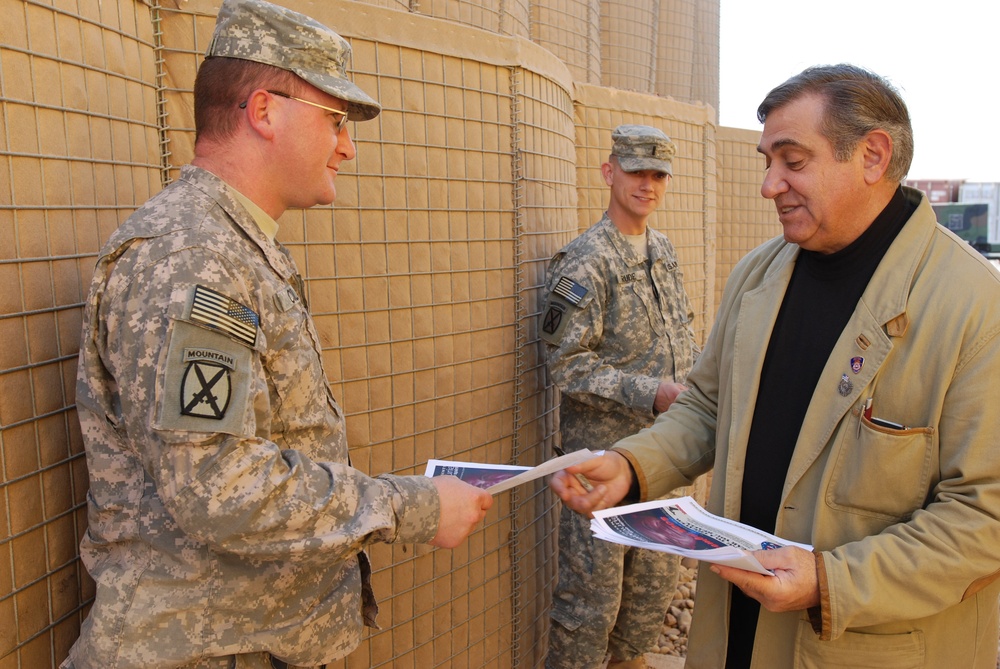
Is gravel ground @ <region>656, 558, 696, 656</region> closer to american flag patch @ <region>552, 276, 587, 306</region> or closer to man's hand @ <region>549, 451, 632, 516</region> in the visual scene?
american flag patch @ <region>552, 276, 587, 306</region>

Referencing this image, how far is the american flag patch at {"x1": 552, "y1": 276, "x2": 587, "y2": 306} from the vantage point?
3.09m

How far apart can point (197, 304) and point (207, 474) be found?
0.98 ft

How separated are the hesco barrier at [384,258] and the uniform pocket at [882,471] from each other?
1.24 m

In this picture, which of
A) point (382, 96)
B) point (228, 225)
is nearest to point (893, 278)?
point (228, 225)

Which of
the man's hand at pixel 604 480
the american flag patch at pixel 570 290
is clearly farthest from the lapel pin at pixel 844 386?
the american flag patch at pixel 570 290

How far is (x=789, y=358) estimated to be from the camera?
5.99ft

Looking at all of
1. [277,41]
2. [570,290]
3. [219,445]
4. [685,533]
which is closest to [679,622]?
[570,290]

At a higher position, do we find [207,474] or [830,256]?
[830,256]

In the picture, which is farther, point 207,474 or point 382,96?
point 382,96

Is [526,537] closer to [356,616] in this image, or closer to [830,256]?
[356,616]

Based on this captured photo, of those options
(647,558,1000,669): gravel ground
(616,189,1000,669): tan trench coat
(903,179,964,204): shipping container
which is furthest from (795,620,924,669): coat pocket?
(903,179,964,204): shipping container

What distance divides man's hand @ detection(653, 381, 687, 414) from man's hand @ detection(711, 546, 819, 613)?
1455mm

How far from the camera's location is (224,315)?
142 centimetres

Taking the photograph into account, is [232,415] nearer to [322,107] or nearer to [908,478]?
[322,107]
